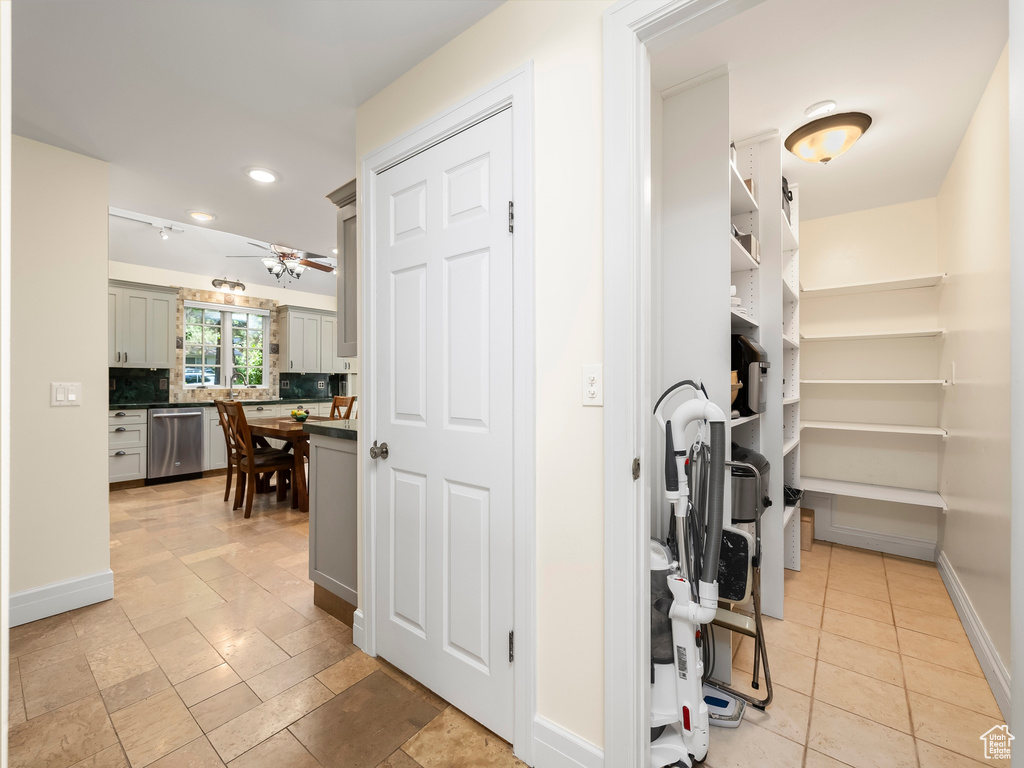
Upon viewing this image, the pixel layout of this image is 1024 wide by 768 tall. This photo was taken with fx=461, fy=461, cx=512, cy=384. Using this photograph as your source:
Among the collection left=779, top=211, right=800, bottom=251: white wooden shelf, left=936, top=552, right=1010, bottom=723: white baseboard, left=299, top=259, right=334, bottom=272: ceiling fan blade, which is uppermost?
left=299, top=259, right=334, bottom=272: ceiling fan blade

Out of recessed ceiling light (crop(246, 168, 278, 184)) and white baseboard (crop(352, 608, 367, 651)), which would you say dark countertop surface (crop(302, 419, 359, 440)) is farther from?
recessed ceiling light (crop(246, 168, 278, 184))

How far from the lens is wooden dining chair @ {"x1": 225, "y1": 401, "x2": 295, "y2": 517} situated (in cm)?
416

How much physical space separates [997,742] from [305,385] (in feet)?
24.5

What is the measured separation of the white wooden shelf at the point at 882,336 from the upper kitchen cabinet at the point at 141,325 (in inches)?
263

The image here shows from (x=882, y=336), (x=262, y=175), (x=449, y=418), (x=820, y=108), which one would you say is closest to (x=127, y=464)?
(x=262, y=175)

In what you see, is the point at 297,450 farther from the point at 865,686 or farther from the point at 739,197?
the point at 865,686

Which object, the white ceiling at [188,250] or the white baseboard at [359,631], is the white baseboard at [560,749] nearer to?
the white baseboard at [359,631]

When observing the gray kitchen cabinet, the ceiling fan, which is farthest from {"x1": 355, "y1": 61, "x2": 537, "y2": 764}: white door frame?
the ceiling fan

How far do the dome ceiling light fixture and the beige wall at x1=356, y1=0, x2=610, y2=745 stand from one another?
1636 mm

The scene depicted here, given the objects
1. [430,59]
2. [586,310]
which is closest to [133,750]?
[586,310]

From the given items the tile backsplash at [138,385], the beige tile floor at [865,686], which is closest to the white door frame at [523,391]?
the beige tile floor at [865,686]

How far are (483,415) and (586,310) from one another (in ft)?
1.70

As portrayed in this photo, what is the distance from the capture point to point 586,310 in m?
1.37

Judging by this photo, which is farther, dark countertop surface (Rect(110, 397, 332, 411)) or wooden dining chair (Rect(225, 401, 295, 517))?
dark countertop surface (Rect(110, 397, 332, 411))
